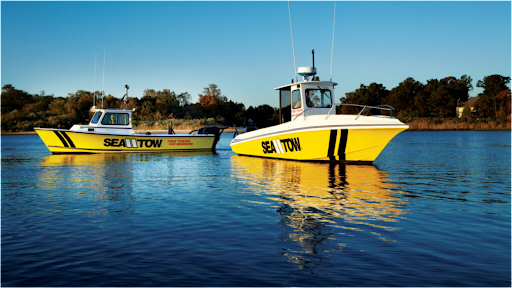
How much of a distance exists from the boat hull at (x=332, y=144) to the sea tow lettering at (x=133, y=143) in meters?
9.61

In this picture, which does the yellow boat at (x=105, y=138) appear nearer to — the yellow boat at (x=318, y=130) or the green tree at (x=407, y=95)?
the yellow boat at (x=318, y=130)

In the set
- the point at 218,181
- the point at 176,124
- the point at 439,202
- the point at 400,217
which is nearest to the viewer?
the point at 400,217

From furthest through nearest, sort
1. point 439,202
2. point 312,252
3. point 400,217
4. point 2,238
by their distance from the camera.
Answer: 1. point 439,202
2. point 400,217
3. point 2,238
4. point 312,252

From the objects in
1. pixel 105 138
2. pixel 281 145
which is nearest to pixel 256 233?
pixel 281 145

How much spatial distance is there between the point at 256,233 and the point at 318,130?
460 inches

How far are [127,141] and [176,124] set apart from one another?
50500mm

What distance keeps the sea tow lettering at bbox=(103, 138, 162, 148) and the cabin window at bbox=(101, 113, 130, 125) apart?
117 centimetres

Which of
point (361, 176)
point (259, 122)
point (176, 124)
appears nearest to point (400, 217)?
point (361, 176)

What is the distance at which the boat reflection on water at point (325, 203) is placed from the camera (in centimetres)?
688

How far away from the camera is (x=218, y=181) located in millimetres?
14398

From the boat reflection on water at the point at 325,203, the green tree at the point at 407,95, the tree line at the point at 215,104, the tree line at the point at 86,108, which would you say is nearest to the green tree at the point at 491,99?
the tree line at the point at 215,104

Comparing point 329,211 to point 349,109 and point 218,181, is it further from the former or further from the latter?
point 349,109

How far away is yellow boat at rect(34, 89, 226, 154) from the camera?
2602 centimetres

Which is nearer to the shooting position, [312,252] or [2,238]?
[312,252]
